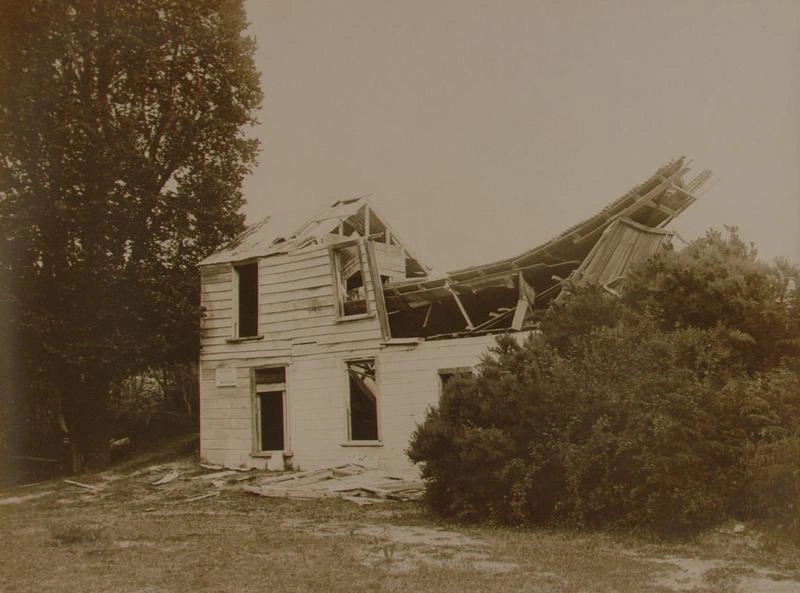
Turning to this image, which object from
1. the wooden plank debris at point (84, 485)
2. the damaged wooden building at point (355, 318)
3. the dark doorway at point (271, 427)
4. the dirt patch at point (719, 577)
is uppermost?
the damaged wooden building at point (355, 318)

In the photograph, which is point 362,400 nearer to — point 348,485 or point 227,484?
point 227,484

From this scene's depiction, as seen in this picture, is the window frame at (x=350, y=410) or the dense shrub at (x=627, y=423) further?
the window frame at (x=350, y=410)

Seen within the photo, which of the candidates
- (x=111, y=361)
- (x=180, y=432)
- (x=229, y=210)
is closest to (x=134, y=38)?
(x=229, y=210)

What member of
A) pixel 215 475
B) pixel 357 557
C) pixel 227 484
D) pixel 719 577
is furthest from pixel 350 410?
pixel 719 577

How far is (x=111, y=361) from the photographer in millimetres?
21234

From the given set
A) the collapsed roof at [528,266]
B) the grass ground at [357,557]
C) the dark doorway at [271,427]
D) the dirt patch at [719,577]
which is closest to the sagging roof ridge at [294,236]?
the collapsed roof at [528,266]

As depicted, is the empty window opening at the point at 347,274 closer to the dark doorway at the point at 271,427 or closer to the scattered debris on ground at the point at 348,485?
the scattered debris on ground at the point at 348,485

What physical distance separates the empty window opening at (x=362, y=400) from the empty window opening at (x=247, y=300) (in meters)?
3.81

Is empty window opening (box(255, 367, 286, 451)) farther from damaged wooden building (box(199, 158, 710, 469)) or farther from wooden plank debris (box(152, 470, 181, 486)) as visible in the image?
wooden plank debris (box(152, 470, 181, 486))

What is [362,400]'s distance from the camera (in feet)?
69.6

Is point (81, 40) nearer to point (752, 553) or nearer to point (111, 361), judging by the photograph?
point (111, 361)

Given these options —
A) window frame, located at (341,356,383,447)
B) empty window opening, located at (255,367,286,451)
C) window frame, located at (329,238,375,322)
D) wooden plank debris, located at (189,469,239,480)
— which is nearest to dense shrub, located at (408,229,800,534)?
window frame, located at (341,356,383,447)

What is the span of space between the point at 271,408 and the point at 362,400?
13.3ft

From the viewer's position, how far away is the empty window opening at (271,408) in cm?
2048
